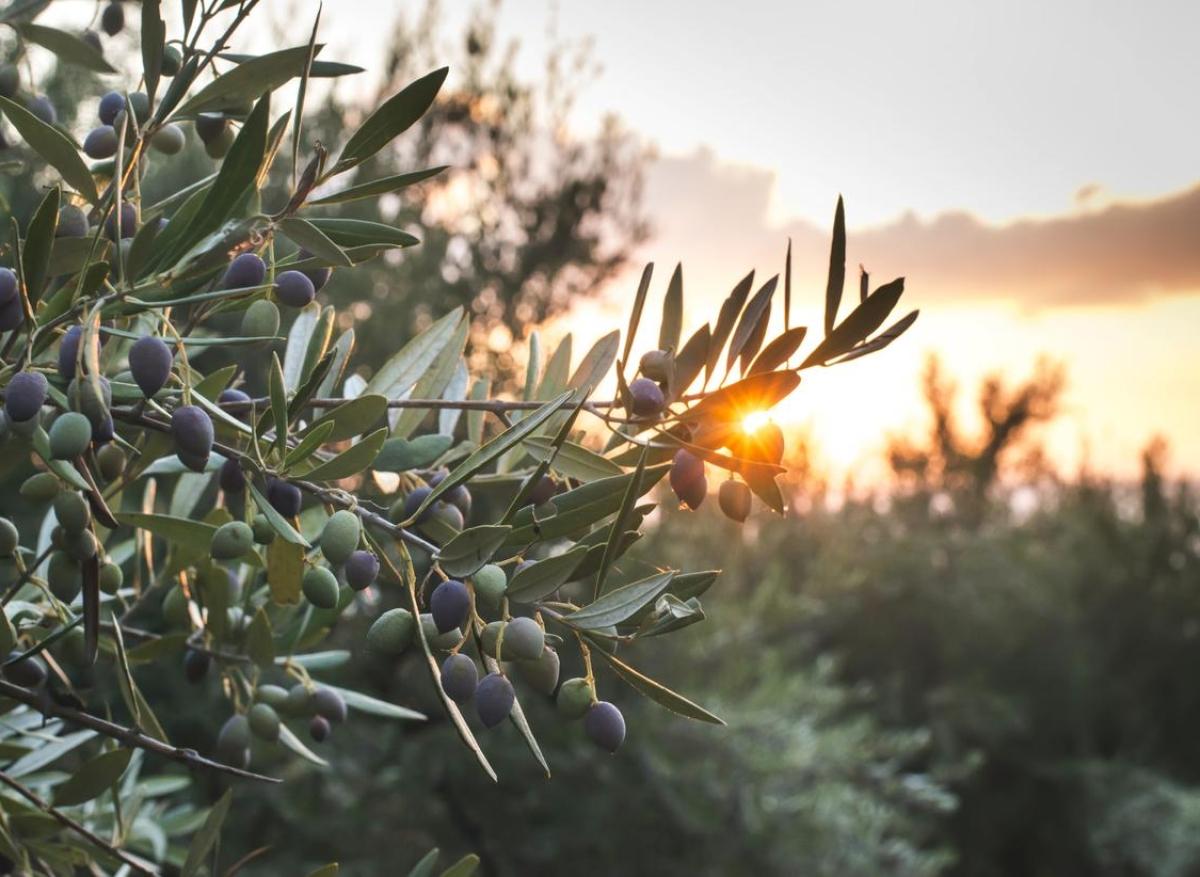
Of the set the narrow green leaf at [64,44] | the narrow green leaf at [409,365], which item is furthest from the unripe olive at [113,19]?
the narrow green leaf at [409,365]

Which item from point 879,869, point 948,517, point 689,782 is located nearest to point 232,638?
point 689,782

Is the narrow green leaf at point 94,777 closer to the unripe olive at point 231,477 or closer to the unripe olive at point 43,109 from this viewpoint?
the unripe olive at point 231,477

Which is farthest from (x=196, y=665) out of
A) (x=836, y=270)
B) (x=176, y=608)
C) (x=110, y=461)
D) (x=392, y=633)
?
(x=836, y=270)

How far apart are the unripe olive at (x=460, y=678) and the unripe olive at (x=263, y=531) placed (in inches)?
3.7

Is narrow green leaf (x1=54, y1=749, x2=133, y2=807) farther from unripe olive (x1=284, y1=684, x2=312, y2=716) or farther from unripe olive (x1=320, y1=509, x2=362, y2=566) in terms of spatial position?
unripe olive (x1=320, y1=509, x2=362, y2=566)

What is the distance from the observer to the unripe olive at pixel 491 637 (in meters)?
0.35

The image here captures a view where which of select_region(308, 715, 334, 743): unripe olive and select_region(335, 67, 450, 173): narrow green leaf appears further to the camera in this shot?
select_region(308, 715, 334, 743): unripe olive

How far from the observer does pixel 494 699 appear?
0.35m

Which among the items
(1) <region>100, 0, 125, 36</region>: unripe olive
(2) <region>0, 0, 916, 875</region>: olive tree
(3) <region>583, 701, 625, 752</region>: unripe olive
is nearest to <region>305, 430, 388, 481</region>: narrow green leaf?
(2) <region>0, 0, 916, 875</region>: olive tree

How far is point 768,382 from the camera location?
0.36 meters

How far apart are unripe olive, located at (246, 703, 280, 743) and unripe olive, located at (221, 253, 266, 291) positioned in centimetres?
22

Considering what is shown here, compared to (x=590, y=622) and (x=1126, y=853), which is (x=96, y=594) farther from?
(x=1126, y=853)

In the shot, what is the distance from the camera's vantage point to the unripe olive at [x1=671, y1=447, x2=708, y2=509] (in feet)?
1.26

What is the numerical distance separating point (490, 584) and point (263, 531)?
0.10 m
